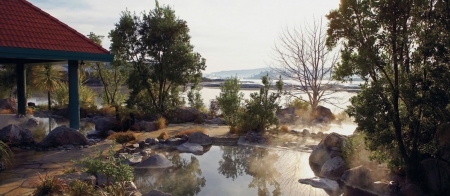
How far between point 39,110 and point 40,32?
11.2 meters

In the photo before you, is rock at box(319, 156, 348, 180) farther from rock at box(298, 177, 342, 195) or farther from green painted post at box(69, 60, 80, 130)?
green painted post at box(69, 60, 80, 130)

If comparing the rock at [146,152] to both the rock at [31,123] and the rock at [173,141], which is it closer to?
the rock at [173,141]

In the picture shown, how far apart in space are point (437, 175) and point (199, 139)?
21.2ft

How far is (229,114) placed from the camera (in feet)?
42.2

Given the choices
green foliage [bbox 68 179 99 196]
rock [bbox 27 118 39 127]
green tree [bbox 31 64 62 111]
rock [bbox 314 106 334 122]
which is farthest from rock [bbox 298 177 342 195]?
green tree [bbox 31 64 62 111]

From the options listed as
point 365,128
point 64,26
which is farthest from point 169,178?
point 64,26

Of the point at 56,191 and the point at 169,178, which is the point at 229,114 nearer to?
the point at 169,178

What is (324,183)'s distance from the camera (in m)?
6.89

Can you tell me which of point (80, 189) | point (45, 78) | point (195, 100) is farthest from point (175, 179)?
point (45, 78)

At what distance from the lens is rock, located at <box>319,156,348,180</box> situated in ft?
24.1

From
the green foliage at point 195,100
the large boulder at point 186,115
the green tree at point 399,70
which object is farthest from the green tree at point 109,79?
the green tree at point 399,70

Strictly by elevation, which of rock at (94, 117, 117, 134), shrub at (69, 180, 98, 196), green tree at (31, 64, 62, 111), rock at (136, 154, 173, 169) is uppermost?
green tree at (31, 64, 62, 111)

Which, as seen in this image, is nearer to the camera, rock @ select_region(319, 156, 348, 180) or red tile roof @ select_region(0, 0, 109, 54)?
rock @ select_region(319, 156, 348, 180)

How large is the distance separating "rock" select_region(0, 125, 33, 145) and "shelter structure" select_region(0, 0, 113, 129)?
3.91ft
